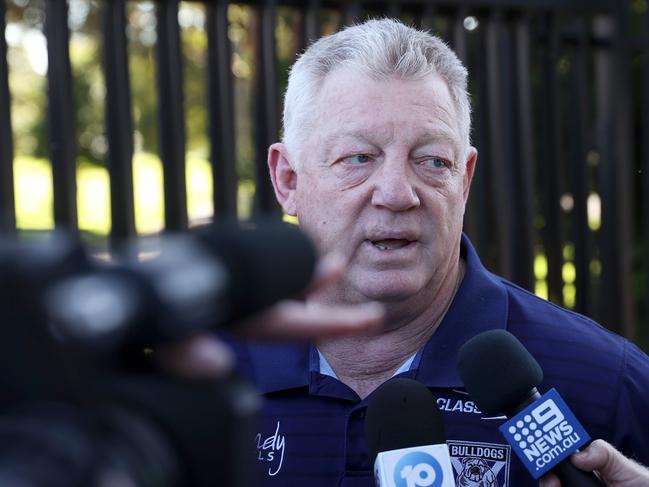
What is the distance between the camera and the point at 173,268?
850 millimetres

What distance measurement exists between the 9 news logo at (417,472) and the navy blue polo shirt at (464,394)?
1.42ft

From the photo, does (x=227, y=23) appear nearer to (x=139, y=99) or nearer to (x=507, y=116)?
(x=507, y=116)

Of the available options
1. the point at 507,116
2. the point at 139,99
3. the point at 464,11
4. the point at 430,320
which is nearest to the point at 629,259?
the point at 507,116

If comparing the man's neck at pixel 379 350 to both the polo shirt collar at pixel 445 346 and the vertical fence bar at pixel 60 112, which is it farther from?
the vertical fence bar at pixel 60 112

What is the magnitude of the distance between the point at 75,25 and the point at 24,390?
31.4ft

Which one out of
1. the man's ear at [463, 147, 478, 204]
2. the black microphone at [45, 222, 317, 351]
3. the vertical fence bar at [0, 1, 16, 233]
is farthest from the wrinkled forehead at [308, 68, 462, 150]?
the black microphone at [45, 222, 317, 351]

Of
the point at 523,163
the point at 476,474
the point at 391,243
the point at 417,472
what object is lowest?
the point at 476,474

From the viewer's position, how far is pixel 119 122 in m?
3.97

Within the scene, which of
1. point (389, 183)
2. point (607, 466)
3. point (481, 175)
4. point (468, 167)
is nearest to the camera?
point (607, 466)

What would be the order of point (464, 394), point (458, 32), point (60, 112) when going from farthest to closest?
1. point (458, 32)
2. point (60, 112)
3. point (464, 394)

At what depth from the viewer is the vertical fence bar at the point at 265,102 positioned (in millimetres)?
4312

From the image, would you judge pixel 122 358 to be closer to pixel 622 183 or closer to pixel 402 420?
pixel 402 420

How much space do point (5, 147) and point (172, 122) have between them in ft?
2.22

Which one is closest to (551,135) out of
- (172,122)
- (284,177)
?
(172,122)
